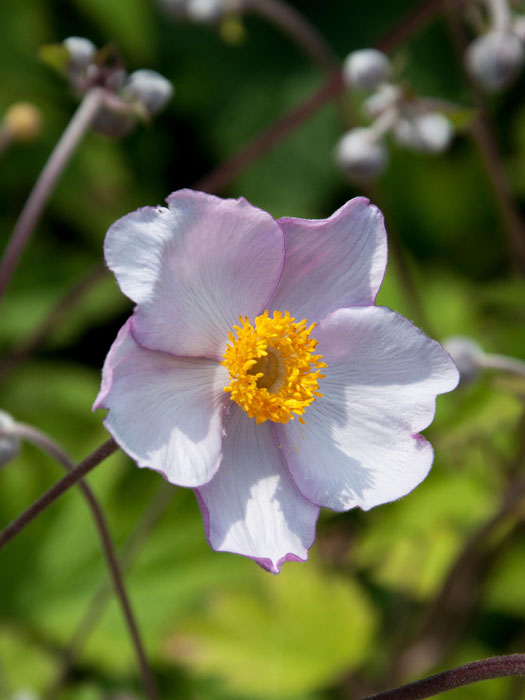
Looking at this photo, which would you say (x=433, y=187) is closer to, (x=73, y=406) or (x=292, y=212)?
(x=292, y=212)

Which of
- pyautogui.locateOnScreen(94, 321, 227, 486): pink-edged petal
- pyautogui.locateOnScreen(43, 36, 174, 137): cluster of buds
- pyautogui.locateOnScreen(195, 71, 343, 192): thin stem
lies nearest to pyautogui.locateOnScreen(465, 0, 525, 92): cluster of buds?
pyautogui.locateOnScreen(195, 71, 343, 192): thin stem

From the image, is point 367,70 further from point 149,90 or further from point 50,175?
point 50,175

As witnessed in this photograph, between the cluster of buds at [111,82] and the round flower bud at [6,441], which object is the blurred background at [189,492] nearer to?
the cluster of buds at [111,82]

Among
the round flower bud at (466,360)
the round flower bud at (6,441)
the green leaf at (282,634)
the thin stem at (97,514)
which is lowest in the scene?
the green leaf at (282,634)

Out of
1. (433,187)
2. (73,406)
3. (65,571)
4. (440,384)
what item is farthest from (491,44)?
(65,571)

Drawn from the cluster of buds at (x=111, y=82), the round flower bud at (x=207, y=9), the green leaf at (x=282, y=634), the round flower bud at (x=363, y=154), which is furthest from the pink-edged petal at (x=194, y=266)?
the green leaf at (x=282, y=634)
